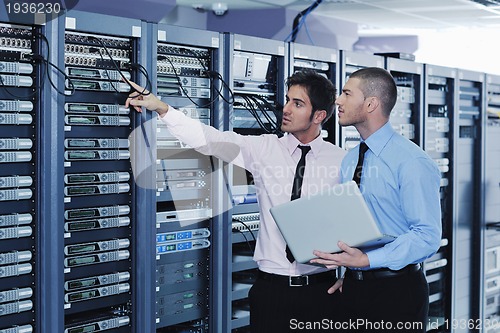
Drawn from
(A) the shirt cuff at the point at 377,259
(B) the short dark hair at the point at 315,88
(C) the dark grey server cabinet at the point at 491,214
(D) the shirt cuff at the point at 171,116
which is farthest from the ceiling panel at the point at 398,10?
(A) the shirt cuff at the point at 377,259

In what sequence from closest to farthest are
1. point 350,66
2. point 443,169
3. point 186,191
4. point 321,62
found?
point 186,191, point 321,62, point 350,66, point 443,169

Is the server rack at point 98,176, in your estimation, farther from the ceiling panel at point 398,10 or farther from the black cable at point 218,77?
the ceiling panel at point 398,10

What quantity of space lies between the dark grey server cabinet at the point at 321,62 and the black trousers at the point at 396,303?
4.40ft

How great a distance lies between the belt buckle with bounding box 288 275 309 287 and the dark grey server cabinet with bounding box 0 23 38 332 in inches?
35.6

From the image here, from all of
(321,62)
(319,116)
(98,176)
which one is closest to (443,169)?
(321,62)

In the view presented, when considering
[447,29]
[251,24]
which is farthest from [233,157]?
[447,29]

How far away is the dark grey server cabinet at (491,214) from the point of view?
524 centimetres

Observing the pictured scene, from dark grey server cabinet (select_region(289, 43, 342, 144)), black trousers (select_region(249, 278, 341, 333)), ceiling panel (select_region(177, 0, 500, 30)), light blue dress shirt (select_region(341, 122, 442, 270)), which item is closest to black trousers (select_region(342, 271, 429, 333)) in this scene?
light blue dress shirt (select_region(341, 122, 442, 270))

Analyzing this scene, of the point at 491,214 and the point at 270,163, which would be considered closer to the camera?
the point at 270,163

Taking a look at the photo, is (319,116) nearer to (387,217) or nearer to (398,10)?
(387,217)

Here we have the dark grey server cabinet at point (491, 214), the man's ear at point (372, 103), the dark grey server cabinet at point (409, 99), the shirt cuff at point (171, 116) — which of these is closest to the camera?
the man's ear at point (372, 103)

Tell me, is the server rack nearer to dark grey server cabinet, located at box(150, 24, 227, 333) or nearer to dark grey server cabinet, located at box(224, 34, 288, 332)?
dark grey server cabinet, located at box(150, 24, 227, 333)

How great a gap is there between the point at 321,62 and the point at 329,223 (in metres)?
1.59

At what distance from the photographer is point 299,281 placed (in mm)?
2883
